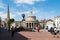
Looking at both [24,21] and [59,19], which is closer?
[59,19]

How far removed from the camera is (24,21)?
105875mm

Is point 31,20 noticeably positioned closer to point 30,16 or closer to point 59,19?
point 30,16

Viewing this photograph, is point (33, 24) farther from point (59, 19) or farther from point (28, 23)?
point (59, 19)

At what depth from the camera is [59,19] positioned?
9081 centimetres

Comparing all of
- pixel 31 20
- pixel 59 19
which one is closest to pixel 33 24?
pixel 31 20

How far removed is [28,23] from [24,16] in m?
4.06

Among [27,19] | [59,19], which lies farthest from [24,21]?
[59,19]

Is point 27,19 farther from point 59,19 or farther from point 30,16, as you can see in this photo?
point 59,19

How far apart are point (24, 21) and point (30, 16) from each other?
571 cm

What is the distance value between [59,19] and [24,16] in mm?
20623

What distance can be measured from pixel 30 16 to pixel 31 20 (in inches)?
107

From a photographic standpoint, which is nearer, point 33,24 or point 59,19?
point 59,19

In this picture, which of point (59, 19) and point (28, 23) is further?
point (28, 23)

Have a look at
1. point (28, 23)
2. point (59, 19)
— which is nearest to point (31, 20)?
point (28, 23)
